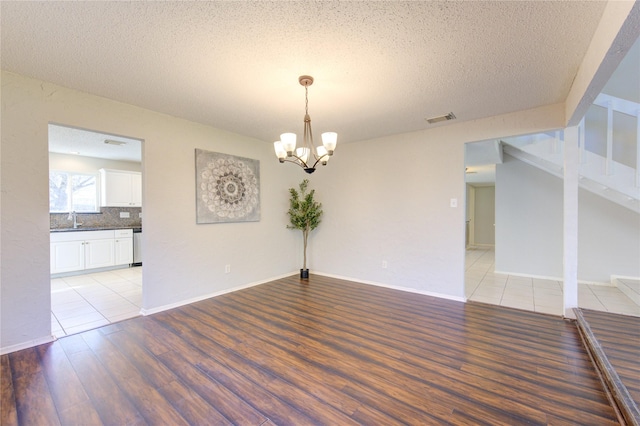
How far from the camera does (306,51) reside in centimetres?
204

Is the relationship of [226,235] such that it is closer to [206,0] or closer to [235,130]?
[235,130]

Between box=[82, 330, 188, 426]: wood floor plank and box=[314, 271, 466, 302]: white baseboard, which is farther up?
box=[314, 271, 466, 302]: white baseboard

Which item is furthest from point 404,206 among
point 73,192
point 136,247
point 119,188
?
point 73,192

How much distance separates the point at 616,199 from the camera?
159 inches

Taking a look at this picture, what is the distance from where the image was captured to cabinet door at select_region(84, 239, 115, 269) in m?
5.11

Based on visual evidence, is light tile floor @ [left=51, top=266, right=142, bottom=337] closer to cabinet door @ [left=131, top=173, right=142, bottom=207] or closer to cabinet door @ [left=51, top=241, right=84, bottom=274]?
cabinet door @ [left=51, top=241, right=84, bottom=274]

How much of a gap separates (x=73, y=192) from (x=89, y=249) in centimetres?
143

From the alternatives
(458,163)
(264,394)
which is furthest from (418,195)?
(264,394)

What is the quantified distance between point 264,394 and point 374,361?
2.95ft

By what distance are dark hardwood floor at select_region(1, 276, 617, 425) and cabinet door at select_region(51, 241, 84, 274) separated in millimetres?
3136

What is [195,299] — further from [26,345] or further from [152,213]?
[26,345]

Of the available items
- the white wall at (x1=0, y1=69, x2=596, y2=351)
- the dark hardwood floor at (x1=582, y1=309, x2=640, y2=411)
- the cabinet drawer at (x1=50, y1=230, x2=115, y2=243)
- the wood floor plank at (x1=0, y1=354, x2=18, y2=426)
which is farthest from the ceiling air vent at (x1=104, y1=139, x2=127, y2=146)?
the dark hardwood floor at (x1=582, y1=309, x2=640, y2=411)

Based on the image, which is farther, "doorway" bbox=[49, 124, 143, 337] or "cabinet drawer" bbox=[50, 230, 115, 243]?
"cabinet drawer" bbox=[50, 230, 115, 243]

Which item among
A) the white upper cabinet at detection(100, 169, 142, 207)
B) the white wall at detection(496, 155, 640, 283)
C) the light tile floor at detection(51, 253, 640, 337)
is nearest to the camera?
the light tile floor at detection(51, 253, 640, 337)
